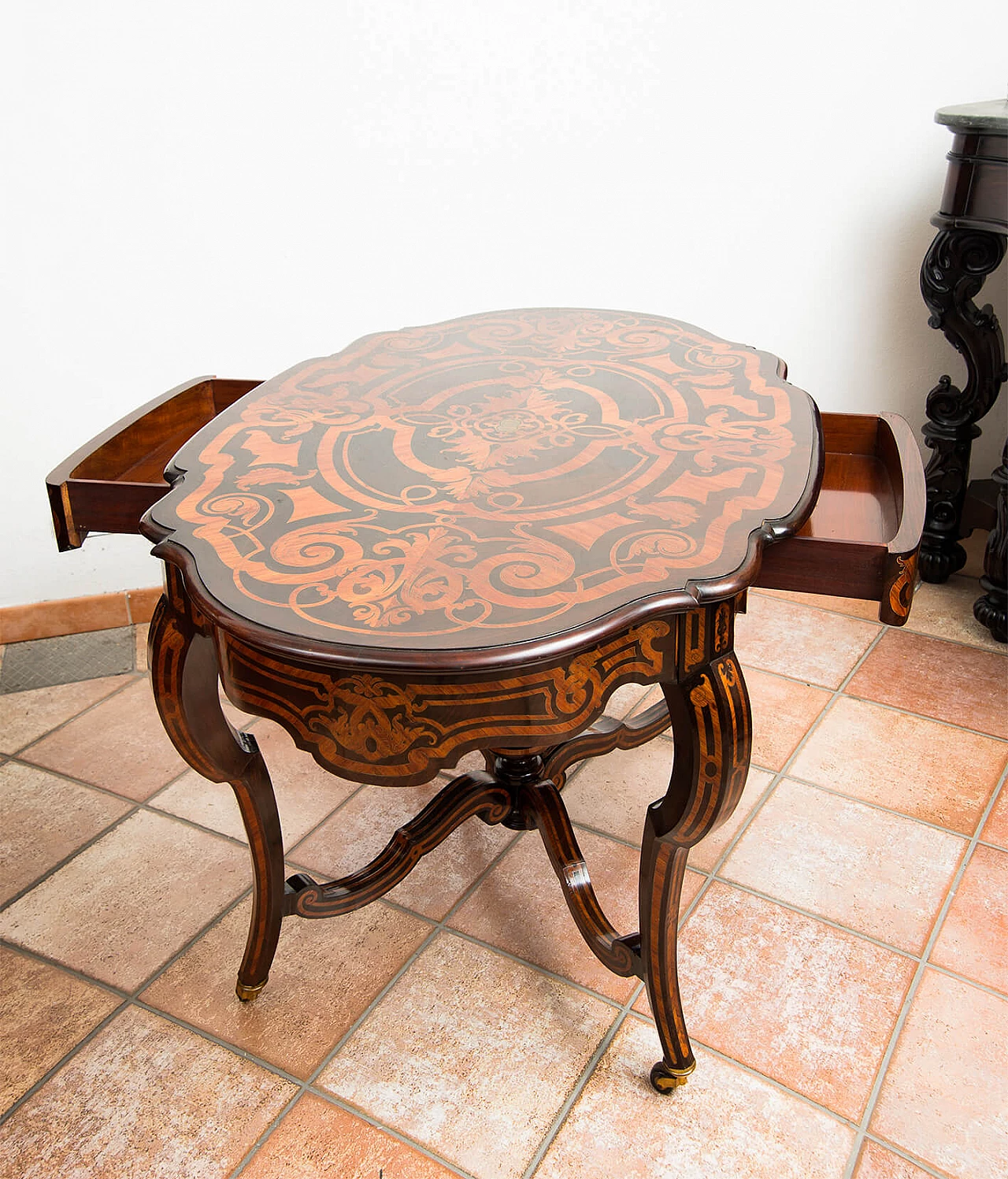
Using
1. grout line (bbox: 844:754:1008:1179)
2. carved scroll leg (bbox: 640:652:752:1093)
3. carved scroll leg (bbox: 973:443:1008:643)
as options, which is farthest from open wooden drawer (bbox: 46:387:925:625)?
carved scroll leg (bbox: 973:443:1008:643)

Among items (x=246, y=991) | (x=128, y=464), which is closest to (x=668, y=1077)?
(x=246, y=991)

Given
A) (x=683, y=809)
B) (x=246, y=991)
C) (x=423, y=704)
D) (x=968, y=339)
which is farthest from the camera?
(x=968, y=339)

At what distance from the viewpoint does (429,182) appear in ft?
8.59

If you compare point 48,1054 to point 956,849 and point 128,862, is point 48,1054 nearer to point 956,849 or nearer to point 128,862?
point 128,862

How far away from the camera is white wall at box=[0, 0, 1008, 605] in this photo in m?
2.36

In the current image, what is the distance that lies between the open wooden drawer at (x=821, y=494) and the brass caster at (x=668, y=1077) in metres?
0.68

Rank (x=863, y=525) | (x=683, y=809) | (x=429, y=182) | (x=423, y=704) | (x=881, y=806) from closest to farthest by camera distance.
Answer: (x=423, y=704)
(x=683, y=809)
(x=863, y=525)
(x=881, y=806)
(x=429, y=182)

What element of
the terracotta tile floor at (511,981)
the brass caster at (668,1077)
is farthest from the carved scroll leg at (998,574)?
the brass caster at (668,1077)

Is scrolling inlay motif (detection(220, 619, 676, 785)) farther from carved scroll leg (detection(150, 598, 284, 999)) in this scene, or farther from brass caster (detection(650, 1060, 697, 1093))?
brass caster (detection(650, 1060, 697, 1093))

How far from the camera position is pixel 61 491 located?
144cm

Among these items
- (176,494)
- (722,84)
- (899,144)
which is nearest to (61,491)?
(176,494)

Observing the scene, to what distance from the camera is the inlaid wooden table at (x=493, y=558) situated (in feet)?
3.58

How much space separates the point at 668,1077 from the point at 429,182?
209cm

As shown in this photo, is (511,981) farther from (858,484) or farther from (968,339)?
(968,339)
